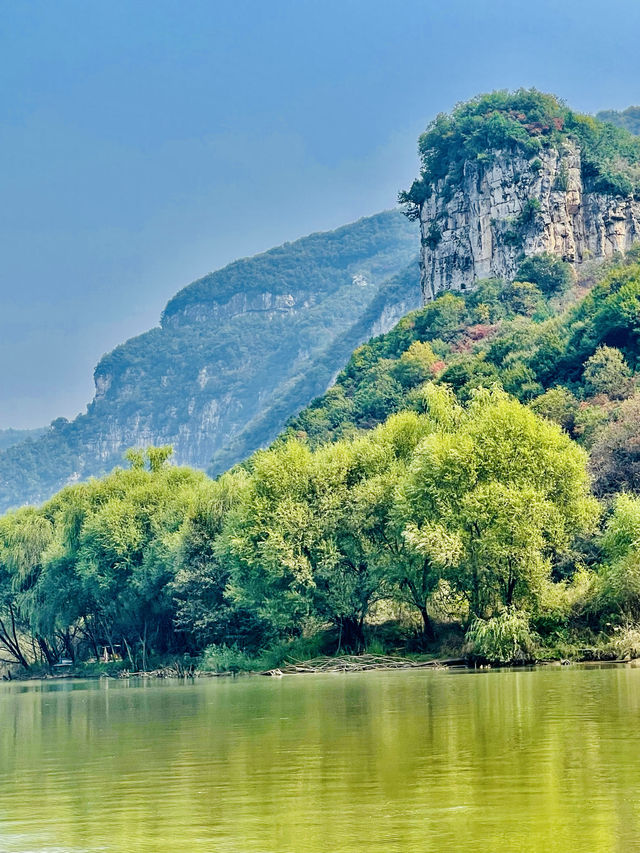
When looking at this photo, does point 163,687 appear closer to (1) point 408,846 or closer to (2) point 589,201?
(1) point 408,846

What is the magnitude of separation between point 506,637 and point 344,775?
96.7ft

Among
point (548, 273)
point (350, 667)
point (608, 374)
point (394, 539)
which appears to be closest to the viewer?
point (350, 667)

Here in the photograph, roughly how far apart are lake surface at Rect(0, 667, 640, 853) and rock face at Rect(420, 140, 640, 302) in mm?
100985

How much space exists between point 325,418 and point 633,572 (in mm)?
71110

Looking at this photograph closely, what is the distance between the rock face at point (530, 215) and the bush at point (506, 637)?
89.4m

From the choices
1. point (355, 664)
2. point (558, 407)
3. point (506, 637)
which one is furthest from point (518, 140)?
point (506, 637)

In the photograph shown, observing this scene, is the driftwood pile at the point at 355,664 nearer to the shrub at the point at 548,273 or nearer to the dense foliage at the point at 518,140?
the shrub at the point at 548,273

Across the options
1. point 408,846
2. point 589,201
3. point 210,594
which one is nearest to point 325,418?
point 589,201

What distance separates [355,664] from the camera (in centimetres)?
5978

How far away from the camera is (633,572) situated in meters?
50.0

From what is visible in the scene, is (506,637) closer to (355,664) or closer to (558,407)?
(355,664)

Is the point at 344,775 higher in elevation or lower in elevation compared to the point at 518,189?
lower

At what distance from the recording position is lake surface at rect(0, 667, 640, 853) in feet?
55.4

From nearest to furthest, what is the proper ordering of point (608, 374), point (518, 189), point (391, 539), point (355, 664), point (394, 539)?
point (355, 664)
point (394, 539)
point (391, 539)
point (608, 374)
point (518, 189)
